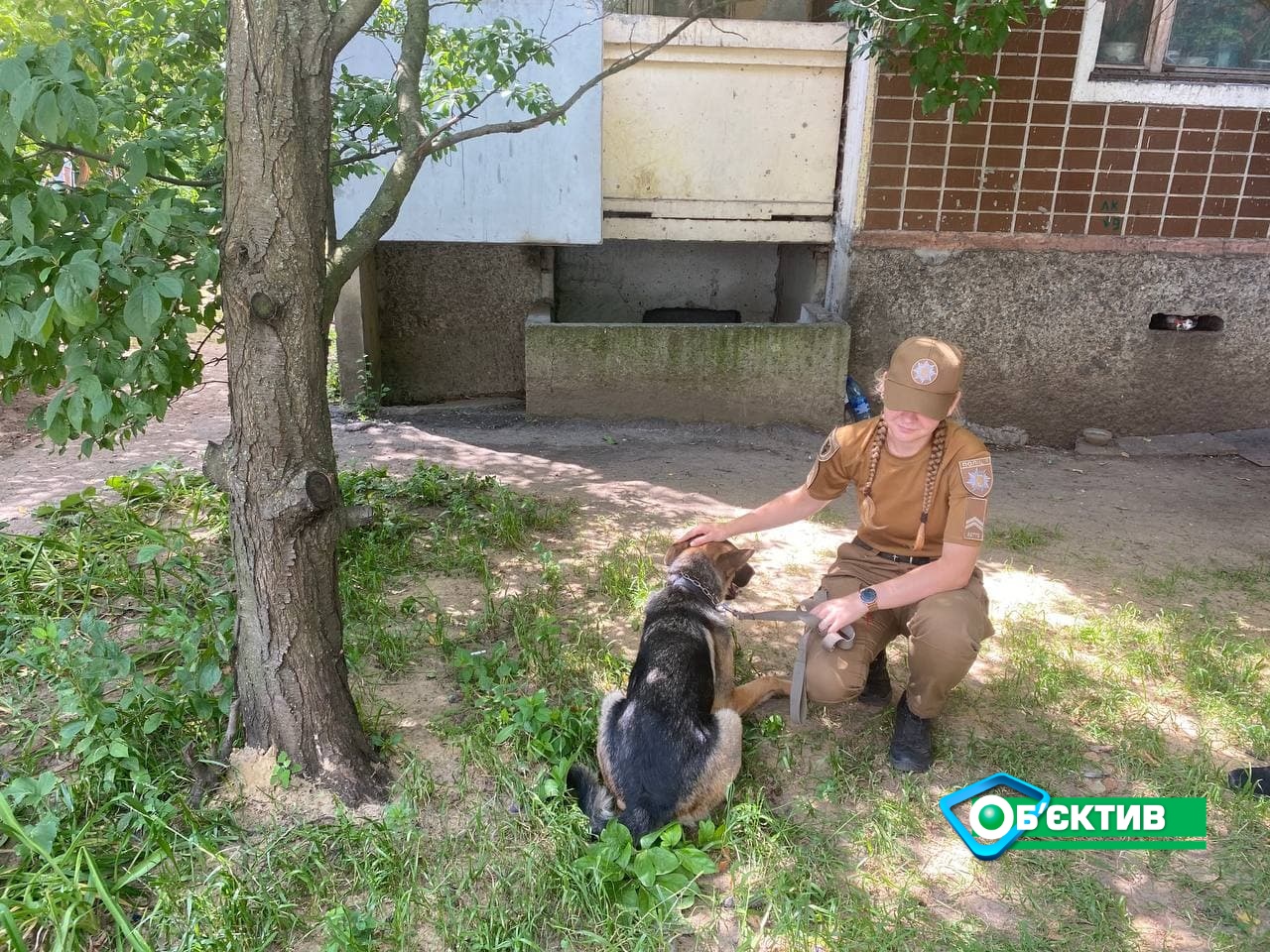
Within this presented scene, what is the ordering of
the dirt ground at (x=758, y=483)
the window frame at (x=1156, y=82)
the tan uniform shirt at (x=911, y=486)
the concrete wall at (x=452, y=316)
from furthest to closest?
1. the concrete wall at (x=452, y=316)
2. the window frame at (x=1156, y=82)
3. the dirt ground at (x=758, y=483)
4. the tan uniform shirt at (x=911, y=486)

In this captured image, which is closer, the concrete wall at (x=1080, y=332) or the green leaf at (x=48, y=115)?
the green leaf at (x=48, y=115)

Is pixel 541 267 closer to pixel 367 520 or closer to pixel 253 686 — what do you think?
pixel 367 520

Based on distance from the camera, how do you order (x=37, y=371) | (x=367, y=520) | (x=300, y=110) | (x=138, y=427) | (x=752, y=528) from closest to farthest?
(x=300, y=110) → (x=37, y=371) → (x=138, y=427) → (x=752, y=528) → (x=367, y=520)

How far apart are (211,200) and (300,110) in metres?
0.81

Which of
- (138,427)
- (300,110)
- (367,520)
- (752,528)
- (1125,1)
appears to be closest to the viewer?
(300,110)

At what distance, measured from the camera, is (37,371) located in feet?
8.86

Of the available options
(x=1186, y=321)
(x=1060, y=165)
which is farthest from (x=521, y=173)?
(x=1186, y=321)

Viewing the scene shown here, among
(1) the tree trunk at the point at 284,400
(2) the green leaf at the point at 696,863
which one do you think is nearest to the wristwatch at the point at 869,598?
(2) the green leaf at the point at 696,863

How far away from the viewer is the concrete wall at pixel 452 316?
7672 millimetres

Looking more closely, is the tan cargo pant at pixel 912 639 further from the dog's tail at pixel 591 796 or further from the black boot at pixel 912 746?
the dog's tail at pixel 591 796

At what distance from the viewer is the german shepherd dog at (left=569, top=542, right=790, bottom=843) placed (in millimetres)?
2650

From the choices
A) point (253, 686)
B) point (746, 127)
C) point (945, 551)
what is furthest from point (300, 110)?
point (746, 127)

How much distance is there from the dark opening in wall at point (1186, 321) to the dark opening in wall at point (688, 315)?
3605mm

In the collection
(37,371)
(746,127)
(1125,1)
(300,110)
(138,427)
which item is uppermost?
(1125,1)
